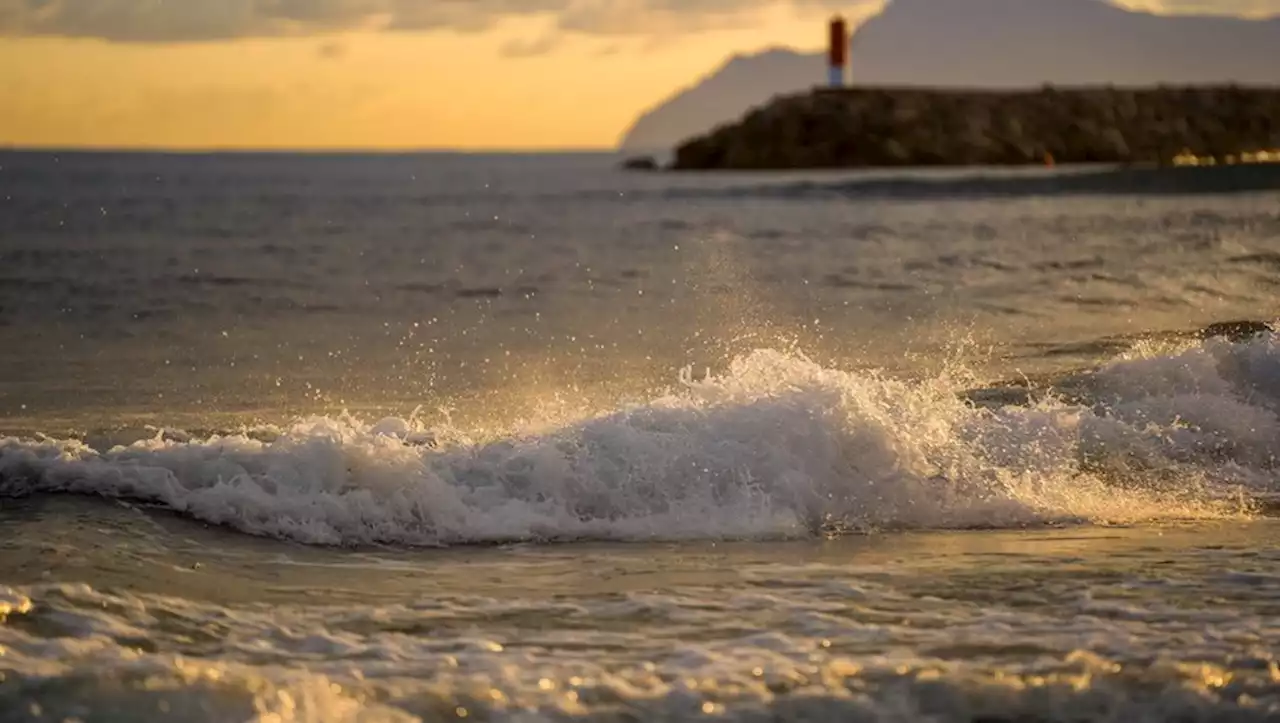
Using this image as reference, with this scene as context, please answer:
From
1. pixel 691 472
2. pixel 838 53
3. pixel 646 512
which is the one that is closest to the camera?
pixel 646 512

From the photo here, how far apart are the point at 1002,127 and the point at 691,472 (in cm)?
6815

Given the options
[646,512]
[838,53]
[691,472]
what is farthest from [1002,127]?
[646,512]

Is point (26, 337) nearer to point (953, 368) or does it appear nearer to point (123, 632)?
point (953, 368)

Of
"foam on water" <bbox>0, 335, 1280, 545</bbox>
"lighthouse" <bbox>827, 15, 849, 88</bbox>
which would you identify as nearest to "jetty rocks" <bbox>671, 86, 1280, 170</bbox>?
"lighthouse" <bbox>827, 15, 849, 88</bbox>

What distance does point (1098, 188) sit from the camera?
52938mm

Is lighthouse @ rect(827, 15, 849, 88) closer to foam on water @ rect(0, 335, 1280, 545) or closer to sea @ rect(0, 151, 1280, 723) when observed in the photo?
sea @ rect(0, 151, 1280, 723)

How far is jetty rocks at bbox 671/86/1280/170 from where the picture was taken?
73062 millimetres

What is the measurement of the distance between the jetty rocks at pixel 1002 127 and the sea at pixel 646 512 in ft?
172

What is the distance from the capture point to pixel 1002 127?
7512 cm

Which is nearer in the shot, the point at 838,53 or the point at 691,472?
the point at 691,472

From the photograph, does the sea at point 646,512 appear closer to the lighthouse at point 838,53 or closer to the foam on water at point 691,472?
the foam on water at point 691,472

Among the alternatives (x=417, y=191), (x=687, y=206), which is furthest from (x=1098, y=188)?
(x=417, y=191)

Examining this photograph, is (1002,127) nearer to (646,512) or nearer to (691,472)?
(691,472)

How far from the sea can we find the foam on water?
29mm
